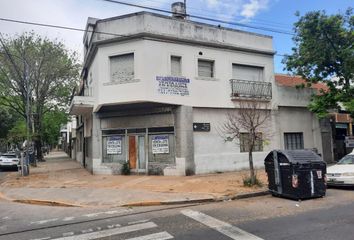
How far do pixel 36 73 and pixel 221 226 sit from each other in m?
26.0

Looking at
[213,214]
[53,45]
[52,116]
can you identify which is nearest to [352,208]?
→ [213,214]

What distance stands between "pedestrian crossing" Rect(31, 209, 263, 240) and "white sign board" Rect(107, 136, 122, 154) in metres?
10.2

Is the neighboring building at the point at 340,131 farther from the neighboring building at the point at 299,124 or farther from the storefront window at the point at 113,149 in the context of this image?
the storefront window at the point at 113,149

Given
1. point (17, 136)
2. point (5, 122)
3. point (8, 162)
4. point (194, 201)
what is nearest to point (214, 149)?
point (194, 201)

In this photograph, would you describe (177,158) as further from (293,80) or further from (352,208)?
(293,80)

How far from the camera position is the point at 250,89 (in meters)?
19.8

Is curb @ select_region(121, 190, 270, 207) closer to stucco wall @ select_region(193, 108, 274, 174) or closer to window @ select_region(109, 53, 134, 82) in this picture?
stucco wall @ select_region(193, 108, 274, 174)

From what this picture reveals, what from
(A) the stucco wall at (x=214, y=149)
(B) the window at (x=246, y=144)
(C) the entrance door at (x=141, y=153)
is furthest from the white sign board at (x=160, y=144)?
(B) the window at (x=246, y=144)

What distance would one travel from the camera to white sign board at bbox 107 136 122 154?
18.5 m

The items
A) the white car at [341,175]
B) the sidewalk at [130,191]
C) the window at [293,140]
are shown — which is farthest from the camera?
the window at [293,140]

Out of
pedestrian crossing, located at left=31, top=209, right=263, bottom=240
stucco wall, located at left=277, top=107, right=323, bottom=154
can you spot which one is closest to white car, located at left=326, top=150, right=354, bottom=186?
pedestrian crossing, located at left=31, top=209, right=263, bottom=240

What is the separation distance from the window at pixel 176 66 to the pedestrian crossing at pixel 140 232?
1053 centimetres

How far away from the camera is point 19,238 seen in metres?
7.30

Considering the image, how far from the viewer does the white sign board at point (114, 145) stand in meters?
18.5
